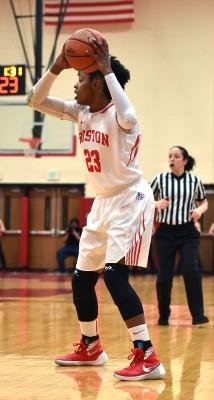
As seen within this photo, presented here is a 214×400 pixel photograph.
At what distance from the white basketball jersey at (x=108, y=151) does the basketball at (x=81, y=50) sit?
12.5 inches

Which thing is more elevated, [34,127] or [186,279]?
[34,127]

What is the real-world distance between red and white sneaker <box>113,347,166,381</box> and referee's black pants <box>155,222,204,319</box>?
11.6 feet

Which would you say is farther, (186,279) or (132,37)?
(132,37)

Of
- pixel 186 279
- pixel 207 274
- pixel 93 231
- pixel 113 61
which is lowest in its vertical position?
pixel 207 274

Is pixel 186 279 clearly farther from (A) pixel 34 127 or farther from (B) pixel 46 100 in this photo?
(A) pixel 34 127

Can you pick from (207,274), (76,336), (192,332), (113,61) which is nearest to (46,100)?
(113,61)

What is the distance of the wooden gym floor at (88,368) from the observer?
4.46 m

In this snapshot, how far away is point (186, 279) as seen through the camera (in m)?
8.64

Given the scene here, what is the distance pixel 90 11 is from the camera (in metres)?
20.0

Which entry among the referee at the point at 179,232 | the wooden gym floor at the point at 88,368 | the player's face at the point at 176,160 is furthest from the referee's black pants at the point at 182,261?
the player's face at the point at 176,160

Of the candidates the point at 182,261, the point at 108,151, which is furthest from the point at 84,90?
the point at 182,261

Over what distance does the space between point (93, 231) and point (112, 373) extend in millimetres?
938

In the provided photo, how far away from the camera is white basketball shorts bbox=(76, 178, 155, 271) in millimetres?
5039

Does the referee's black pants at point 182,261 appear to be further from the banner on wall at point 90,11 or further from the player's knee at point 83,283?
the banner on wall at point 90,11
